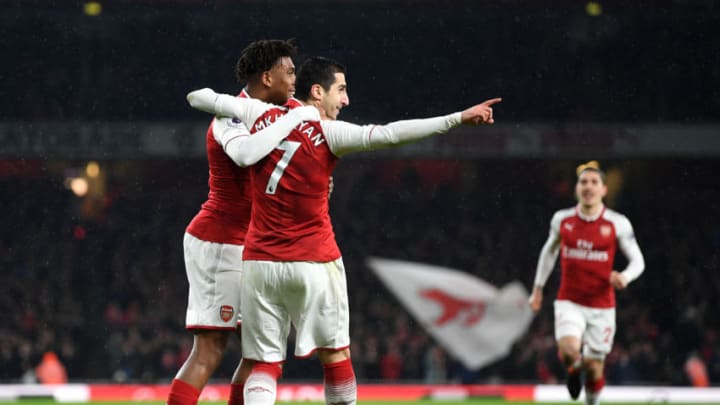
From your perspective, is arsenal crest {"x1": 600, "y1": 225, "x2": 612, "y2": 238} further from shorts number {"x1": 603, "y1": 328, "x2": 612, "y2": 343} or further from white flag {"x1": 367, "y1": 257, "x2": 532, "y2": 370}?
white flag {"x1": 367, "y1": 257, "x2": 532, "y2": 370}

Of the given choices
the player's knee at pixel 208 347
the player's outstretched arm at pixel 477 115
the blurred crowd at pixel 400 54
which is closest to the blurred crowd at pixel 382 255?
the blurred crowd at pixel 400 54

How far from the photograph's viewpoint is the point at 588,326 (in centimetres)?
781

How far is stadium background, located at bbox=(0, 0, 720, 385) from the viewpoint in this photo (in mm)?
15094

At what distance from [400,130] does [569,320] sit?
3.76 metres

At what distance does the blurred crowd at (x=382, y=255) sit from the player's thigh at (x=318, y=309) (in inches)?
397

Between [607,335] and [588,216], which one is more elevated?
[588,216]

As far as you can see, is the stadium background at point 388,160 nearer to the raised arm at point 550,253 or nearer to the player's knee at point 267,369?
the raised arm at point 550,253

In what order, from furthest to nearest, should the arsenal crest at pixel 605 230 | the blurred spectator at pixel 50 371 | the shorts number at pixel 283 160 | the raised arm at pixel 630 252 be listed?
the blurred spectator at pixel 50 371
the arsenal crest at pixel 605 230
the raised arm at pixel 630 252
the shorts number at pixel 283 160

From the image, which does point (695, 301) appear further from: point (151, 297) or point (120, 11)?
point (120, 11)

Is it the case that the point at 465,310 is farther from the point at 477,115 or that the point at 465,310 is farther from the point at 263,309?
the point at 477,115

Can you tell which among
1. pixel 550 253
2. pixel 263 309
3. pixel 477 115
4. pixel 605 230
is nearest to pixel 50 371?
pixel 550 253

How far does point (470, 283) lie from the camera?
50.0 ft

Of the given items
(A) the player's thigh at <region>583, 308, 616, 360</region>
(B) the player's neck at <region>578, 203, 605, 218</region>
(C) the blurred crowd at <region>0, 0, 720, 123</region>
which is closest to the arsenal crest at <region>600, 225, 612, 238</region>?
(B) the player's neck at <region>578, 203, 605, 218</region>

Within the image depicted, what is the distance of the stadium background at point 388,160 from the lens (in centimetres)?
1509
